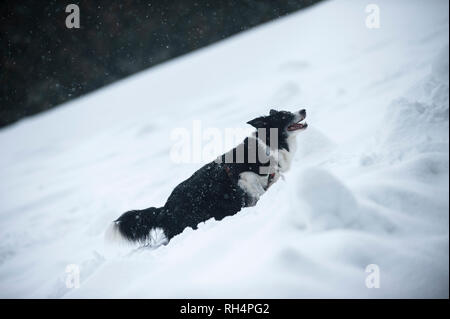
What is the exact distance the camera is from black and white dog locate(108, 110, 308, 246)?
2656 mm

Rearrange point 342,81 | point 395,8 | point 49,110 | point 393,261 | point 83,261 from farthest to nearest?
1. point 49,110
2. point 395,8
3. point 342,81
4. point 83,261
5. point 393,261

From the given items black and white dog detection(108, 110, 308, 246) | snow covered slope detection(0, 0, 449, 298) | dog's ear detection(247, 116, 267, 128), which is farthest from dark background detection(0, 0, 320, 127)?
black and white dog detection(108, 110, 308, 246)

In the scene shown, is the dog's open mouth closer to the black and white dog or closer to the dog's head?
the dog's head

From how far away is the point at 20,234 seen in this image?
13.2 feet

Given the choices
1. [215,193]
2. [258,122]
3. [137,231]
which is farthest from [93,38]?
[215,193]

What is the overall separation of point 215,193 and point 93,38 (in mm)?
8650

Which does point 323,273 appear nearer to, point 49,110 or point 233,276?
point 233,276

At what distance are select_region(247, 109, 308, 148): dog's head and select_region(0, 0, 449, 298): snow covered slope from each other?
0.36 metres

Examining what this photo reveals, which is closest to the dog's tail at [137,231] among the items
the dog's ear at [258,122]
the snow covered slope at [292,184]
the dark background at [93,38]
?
the snow covered slope at [292,184]

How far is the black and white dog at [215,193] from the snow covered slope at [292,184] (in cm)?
23

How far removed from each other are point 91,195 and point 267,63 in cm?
671

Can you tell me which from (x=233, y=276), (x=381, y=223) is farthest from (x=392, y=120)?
(x=233, y=276)

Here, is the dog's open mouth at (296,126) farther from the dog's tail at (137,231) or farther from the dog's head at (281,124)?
the dog's tail at (137,231)

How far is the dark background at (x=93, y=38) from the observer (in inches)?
324
